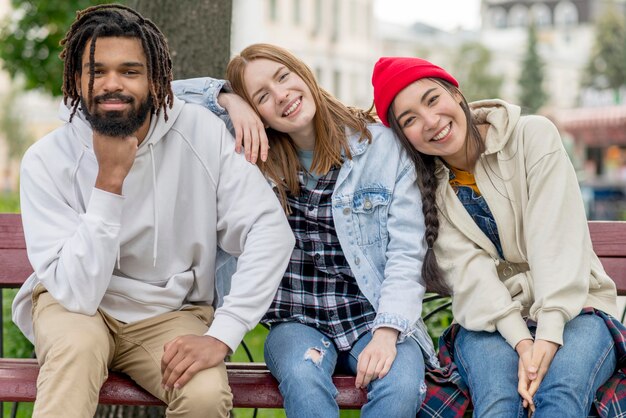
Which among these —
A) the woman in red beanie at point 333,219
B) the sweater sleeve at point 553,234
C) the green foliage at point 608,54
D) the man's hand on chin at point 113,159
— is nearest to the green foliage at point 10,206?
the woman in red beanie at point 333,219

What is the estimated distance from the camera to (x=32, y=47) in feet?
37.3

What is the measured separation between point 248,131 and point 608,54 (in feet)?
151

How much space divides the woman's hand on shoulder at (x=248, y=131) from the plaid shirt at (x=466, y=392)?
3.19 ft

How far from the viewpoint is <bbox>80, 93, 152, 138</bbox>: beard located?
9.62ft

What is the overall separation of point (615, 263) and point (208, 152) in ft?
5.52

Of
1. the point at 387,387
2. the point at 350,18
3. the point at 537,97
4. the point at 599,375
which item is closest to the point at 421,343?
the point at 387,387

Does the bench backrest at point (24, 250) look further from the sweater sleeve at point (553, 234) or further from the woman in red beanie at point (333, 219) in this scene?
the woman in red beanie at point (333, 219)

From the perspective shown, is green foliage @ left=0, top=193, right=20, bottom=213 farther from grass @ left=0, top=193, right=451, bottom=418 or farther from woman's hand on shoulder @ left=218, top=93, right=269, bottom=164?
woman's hand on shoulder @ left=218, top=93, right=269, bottom=164

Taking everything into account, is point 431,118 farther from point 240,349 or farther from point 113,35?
point 240,349

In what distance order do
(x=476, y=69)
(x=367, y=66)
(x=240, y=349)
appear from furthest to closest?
(x=367, y=66)
(x=476, y=69)
(x=240, y=349)

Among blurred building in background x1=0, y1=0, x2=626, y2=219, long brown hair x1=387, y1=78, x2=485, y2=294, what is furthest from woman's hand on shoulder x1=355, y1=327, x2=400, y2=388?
blurred building in background x1=0, y1=0, x2=626, y2=219

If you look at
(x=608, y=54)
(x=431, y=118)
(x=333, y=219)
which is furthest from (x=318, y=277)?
(x=608, y=54)

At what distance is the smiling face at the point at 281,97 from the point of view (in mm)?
3262

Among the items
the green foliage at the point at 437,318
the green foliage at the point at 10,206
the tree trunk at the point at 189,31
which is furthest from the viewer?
the green foliage at the point at 10,206
